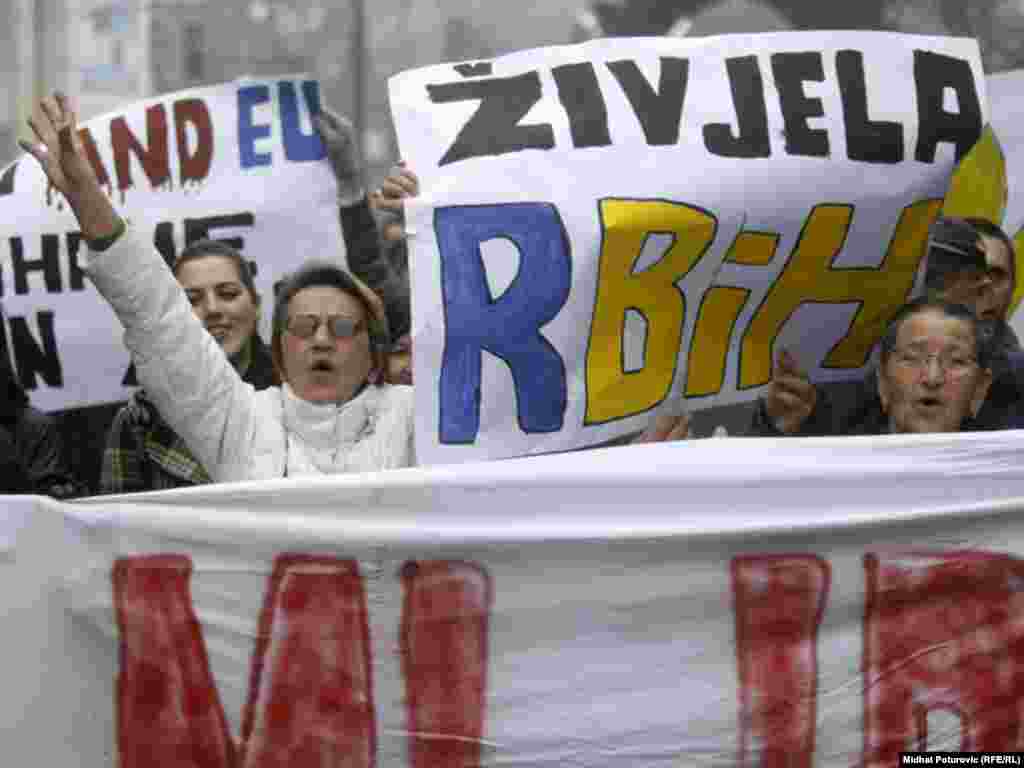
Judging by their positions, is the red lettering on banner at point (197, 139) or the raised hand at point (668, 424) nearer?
the raised hand at point (668, 424)

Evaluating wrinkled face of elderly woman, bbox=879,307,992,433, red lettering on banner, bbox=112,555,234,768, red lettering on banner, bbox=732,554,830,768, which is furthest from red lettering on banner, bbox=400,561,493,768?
wrinkled face of elderly woman, bbox=879,307,992,433

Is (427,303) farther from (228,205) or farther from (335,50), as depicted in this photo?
(335,50)

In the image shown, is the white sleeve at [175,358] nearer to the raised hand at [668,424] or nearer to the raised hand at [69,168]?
the raised hand at [69,168]

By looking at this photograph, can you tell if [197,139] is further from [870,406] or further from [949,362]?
[949,362]

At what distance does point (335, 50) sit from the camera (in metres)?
25.7

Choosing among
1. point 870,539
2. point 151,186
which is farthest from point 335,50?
point 870,539

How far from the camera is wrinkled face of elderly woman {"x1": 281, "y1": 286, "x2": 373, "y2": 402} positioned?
392 centimetres

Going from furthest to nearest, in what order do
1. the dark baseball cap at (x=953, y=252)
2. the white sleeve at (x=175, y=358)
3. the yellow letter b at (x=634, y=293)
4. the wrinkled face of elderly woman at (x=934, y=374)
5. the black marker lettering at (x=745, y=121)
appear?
the dark baseball cap at (x=953, y=252)
the black marker lettering at (x=745, y=121)
the yellow letter b at (x=634, y=293)
the wrinkled face of elderly woman at (x=934, y=374)
the white sleeve at (x=175, y=358)

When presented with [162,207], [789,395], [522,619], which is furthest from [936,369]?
[162,207]

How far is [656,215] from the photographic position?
13.2 ft

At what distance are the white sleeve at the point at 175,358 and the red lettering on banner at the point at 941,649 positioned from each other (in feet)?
3.79

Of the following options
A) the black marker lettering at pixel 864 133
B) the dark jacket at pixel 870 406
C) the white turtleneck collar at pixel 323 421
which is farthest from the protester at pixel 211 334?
the black marker lettering at pixel 864 133

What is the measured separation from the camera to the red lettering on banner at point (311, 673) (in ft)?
10.8

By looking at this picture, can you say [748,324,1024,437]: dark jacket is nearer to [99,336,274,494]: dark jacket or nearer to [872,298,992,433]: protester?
[872,298,992,433]: protester
